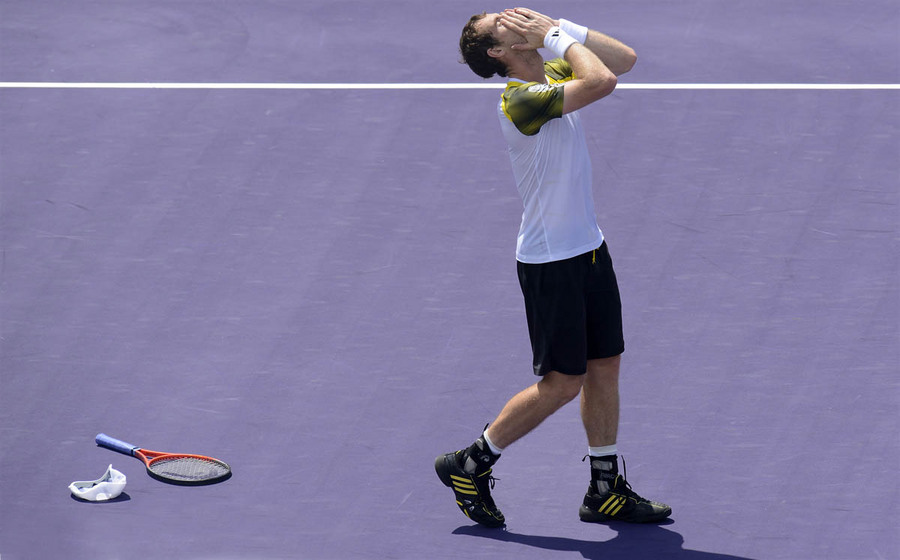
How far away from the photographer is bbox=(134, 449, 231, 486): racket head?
6.15 m

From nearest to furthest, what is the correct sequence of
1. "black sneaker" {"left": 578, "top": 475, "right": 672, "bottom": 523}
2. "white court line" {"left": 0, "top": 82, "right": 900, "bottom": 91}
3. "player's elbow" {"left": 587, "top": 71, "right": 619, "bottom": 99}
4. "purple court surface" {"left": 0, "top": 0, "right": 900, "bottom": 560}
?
"player's elbow" {"left": 587, "top": 71, "right": 619, "bottom": 99} → "black sneaker" {"left": 578, "top": 475, "right": 672, "bottom": 523} → "purple court surface" {"left": 0, "top": 0, "right": 900, "bottom": 560} → "white court line" {"left": 0, "top": 82, "right": 900, "bottom": 91}

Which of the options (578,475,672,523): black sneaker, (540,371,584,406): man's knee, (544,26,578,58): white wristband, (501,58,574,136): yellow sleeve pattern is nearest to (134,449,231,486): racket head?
(540,371,584,406): man's knee

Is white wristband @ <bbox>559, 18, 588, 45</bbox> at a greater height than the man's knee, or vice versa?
white wristband @ <bbox>559, 18, 588, 45</bbox>

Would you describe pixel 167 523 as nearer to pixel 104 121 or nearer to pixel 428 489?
pixel 428 489

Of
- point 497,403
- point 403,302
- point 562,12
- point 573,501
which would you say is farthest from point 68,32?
point 573,501

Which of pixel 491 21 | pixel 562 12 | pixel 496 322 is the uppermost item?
pixel 562 12

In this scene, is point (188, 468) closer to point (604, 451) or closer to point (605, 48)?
point (604, 451)

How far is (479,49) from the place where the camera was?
568cm

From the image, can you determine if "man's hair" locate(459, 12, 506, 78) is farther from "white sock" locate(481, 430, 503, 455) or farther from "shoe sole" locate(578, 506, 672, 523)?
"shoe sole" locate(578, 506, 672, 523)

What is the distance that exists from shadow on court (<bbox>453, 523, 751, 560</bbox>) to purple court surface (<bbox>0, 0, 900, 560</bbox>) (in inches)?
0.7

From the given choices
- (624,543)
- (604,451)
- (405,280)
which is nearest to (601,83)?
(604,451)

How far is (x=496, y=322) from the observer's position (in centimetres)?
729

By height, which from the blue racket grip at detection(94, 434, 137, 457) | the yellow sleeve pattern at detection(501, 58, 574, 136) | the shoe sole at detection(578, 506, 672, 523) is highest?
the yellow sleeve pattern at detection(501, 58, 574, 136)

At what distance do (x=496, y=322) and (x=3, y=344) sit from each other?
8.38ft
